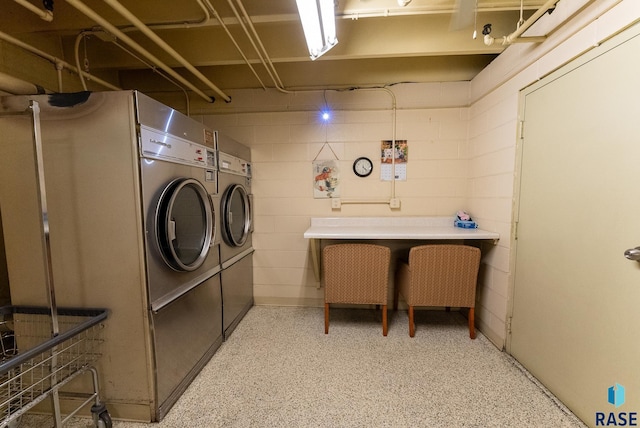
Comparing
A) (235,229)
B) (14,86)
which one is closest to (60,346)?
(235,229)

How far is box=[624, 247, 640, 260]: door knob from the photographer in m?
1.09

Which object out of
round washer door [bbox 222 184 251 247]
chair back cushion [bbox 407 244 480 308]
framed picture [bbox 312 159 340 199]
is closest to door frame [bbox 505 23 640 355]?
chair back cushion [bbox 407 244 480 308]

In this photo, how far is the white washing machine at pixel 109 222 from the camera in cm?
126

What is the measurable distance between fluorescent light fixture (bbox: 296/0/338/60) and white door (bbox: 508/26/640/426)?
1.39 metres

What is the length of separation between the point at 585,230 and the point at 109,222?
248cm

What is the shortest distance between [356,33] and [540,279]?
2.32 m

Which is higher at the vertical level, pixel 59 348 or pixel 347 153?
pixel 347 153

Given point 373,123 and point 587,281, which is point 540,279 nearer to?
point 587,281

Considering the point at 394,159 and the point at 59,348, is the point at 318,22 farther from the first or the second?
the point at 59,348

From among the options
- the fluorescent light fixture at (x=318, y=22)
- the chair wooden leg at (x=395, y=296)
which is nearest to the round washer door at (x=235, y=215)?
the fluorescent light fixture at (x=318, y=22)

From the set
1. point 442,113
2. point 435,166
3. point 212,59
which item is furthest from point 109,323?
point 442,113

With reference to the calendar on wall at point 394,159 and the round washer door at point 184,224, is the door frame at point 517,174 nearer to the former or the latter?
the calendar on wall at point 394,159

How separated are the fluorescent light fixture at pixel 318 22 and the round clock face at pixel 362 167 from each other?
3.81ft

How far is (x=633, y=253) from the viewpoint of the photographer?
1095 millimetres
